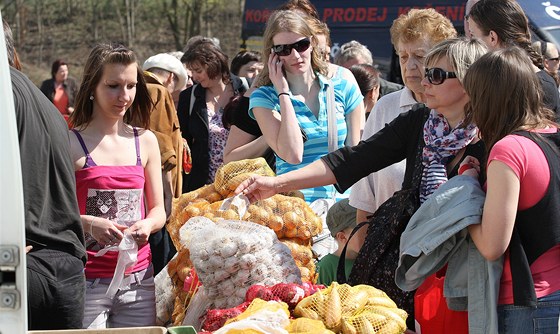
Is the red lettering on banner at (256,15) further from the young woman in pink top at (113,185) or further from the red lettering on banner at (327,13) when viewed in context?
the young woman in pink top at (113,185)

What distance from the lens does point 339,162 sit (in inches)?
148

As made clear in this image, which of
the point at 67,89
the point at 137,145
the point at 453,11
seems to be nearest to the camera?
the point at 137,145

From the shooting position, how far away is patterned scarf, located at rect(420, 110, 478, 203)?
134 inches

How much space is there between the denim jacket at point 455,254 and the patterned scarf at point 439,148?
22 cm

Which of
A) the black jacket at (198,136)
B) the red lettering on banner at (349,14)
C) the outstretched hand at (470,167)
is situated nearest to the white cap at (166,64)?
the black jacket at (198,136)

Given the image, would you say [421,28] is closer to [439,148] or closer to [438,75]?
[438,75]

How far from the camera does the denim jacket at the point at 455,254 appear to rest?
3078 mm

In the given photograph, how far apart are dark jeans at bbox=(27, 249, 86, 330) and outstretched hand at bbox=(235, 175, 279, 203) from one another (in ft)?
2.64

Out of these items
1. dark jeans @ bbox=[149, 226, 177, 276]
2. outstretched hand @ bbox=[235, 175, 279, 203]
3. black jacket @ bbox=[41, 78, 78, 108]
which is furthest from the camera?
black jacket @ bbox=[41, 78, 78, 108]

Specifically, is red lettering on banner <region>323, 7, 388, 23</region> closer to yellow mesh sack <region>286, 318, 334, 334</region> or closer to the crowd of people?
the crowd of people

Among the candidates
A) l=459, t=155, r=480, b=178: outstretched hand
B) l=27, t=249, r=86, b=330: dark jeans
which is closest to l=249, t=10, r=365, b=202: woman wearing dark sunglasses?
l=459, t=155, r=480, b=178: outstretched hand

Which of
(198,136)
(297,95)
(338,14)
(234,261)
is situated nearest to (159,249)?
(198,136)

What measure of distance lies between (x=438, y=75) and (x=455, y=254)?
2.37 feet

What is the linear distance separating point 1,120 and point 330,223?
8.07 ft
